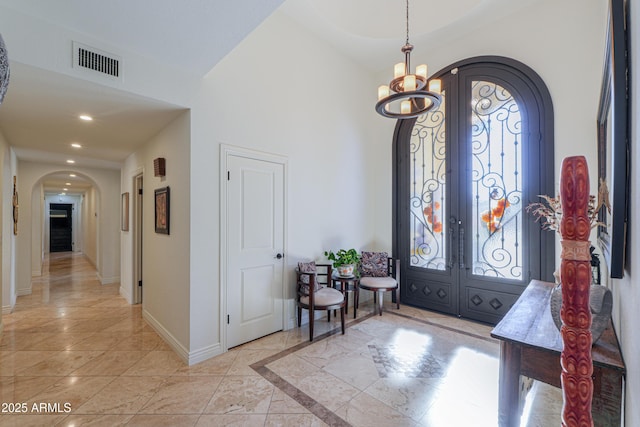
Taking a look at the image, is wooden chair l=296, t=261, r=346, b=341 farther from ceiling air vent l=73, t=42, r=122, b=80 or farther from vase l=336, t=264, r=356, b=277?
ceiling air vent l=73, t=42, r=122, b=80

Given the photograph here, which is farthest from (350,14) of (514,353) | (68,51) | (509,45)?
(514,353)

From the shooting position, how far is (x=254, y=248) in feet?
10.5

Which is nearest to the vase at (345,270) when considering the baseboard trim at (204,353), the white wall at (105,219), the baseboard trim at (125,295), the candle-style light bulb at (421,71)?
the baseboard trim at (204,353)


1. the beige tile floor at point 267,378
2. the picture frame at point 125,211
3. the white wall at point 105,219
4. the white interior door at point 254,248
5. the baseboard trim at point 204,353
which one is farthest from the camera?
the white wall at point 105,219

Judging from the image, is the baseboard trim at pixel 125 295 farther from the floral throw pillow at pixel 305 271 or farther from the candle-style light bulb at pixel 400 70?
the candle-style light bulb at pixel 400 70

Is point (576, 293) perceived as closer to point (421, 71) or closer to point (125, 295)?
point (421, 71)

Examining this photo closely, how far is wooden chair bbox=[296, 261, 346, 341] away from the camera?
3186 millimetres

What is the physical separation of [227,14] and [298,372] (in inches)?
117

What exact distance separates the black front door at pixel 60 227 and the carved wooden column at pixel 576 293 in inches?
631

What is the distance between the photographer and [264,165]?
10.8ft

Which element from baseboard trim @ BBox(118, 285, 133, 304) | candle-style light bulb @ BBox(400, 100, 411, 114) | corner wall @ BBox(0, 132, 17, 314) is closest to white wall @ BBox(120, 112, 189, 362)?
baseboard trim @ BBox(118, 285, 133, 304)

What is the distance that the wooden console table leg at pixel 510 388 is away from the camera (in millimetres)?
1352

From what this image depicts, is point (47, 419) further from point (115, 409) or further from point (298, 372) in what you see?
point (298, 372)

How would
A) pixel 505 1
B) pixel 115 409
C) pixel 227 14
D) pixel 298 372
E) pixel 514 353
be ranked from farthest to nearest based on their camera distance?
pixel 505 1 < pixel 298 372 < pixel 115 409 < pixel 227 14 < pixel 514 353
